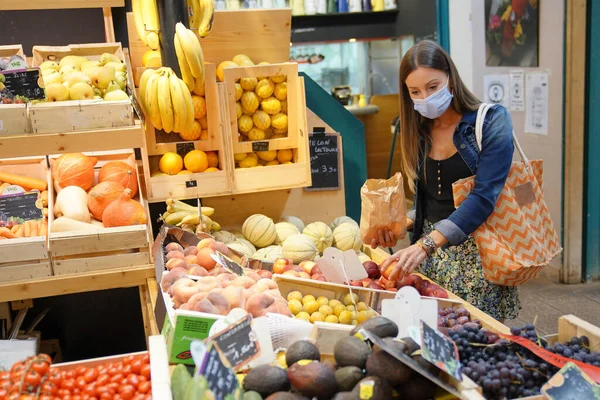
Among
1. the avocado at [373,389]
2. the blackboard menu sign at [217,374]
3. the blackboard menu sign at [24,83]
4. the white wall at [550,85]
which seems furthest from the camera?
the white wall at [550,85]

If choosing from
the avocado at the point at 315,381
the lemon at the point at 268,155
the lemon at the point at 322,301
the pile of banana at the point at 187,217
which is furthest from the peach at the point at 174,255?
the avocado at the point at 315,381

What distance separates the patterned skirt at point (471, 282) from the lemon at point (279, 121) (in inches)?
44.8

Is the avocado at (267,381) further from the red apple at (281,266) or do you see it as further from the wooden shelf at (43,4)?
the wooden shelf at (43,4)

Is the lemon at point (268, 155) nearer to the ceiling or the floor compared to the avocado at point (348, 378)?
nearer to the ceiling

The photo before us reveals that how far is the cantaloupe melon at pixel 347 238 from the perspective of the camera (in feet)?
10.7

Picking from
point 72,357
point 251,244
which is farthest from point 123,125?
point 72,357

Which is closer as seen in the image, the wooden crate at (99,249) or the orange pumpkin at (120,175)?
the wooden crate at (99,249)

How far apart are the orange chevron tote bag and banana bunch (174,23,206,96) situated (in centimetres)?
133

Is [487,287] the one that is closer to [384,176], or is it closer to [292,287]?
[292,287]

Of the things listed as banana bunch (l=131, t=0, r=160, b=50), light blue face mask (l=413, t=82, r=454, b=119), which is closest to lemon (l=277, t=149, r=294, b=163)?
banana bunch (l=131, t=0, r=160, b=50)

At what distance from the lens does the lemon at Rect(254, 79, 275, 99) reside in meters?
3.33

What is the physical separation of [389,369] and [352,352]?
13cm

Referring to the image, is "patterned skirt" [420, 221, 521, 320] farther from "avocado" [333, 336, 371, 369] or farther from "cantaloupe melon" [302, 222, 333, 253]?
"avocado" [333, 336, 371, 369]

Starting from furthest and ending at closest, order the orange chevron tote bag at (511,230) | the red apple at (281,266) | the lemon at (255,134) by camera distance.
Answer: the lemon at (255,134), the red apple at (281,266), the orange chevron tote bag at (511,230)
